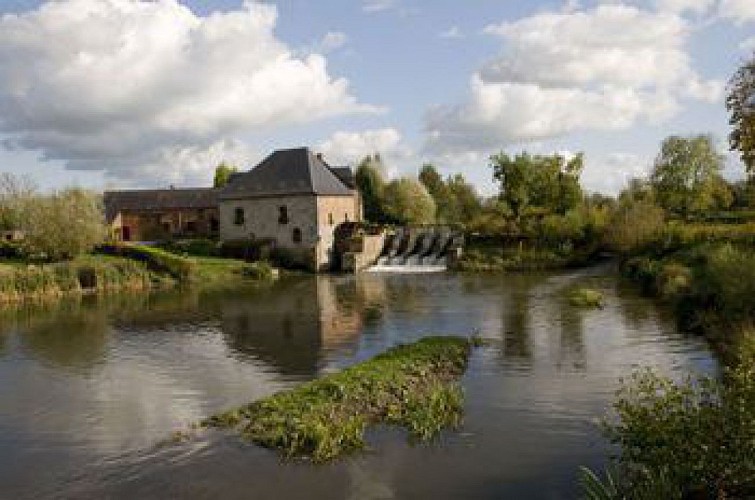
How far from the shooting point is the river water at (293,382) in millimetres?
11914

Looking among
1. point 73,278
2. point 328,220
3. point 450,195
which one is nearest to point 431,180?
point 450,195

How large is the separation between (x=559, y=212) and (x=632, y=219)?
13070 mm

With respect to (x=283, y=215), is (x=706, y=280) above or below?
below

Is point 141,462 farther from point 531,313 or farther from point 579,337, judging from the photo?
point 531,313

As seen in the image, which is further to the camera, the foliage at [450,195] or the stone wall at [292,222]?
the foliage at [450,195]

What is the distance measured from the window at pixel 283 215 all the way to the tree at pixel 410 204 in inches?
784

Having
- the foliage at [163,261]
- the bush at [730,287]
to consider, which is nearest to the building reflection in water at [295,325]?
the foliage at [163,261]

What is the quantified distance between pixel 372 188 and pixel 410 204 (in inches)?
215

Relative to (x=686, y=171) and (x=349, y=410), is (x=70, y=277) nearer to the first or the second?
(x=349, y=410)

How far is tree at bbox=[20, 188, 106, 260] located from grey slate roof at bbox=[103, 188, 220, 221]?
16360 mm

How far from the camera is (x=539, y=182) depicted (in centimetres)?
5425

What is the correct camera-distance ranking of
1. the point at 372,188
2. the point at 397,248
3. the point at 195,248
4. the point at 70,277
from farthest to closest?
the point at 372,188 < the point at 397,248 < the point at 195,248 < the point at 70,277

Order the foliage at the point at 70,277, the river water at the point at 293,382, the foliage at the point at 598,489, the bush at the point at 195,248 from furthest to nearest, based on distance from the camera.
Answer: the bush at the point at 195,248 → the foliage at the point at 70,277 → the river water at the point at 293,382 → the foliage at the point at 598,489

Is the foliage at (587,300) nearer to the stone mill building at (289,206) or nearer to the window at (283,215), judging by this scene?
the stone mill building at (289,206)
